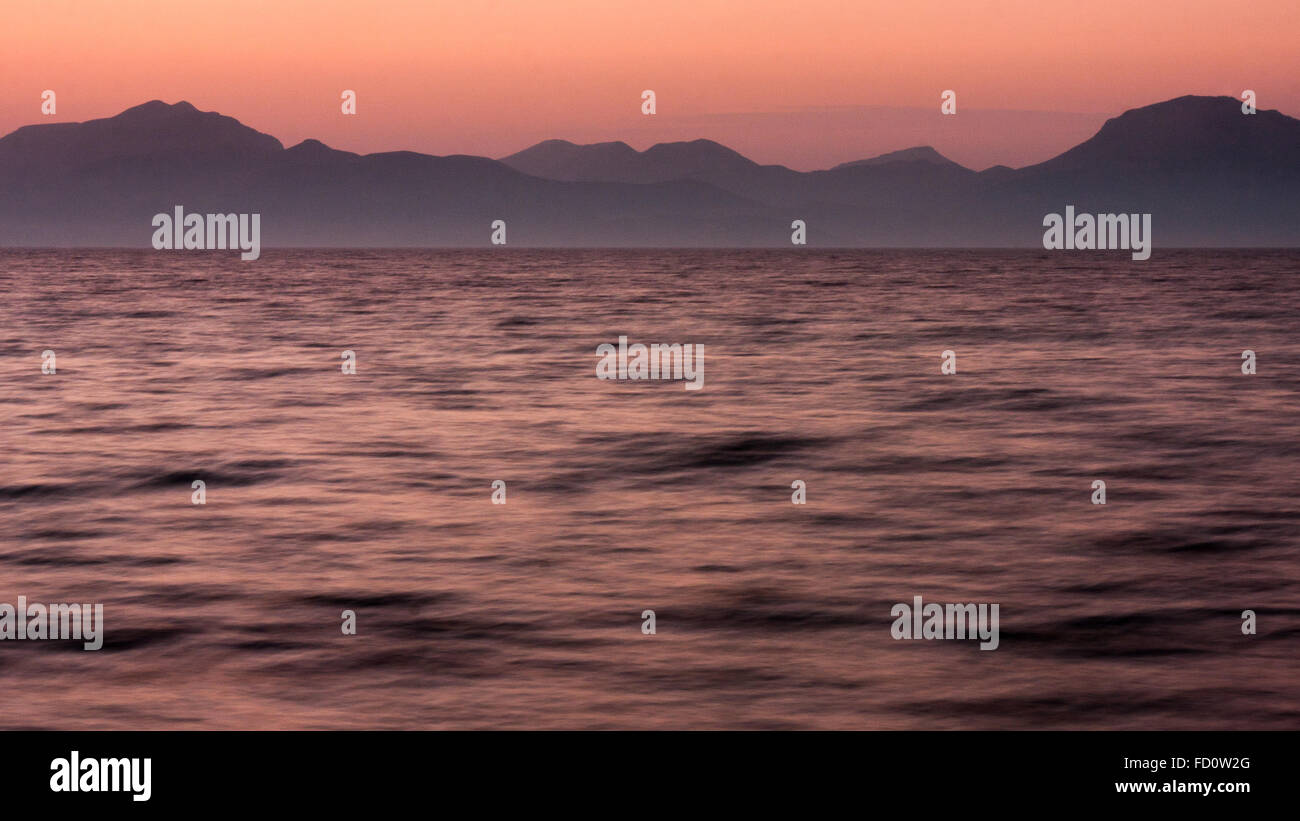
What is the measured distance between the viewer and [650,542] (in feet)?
52.7

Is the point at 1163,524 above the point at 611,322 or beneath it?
beneath

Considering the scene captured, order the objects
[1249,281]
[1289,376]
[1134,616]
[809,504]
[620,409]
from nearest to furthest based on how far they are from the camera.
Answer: [1134,616] → [809,504] → [620,409] → [1289,376] → [1249,281]

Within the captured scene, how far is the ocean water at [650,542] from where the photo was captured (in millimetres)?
10344

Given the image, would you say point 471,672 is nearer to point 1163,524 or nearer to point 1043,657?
point 1043,657

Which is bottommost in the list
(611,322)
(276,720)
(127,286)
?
(276,720)

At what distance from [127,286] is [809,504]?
97594 mm

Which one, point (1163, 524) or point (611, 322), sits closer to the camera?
point (1163, 524)

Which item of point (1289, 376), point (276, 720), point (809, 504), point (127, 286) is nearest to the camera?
point (276, 720)

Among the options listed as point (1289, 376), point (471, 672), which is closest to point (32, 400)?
point (471, 672)

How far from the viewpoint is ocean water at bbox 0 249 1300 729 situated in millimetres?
10344

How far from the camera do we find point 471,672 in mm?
10852

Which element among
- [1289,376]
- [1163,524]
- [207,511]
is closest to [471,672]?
[207,511]

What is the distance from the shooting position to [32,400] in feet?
100
